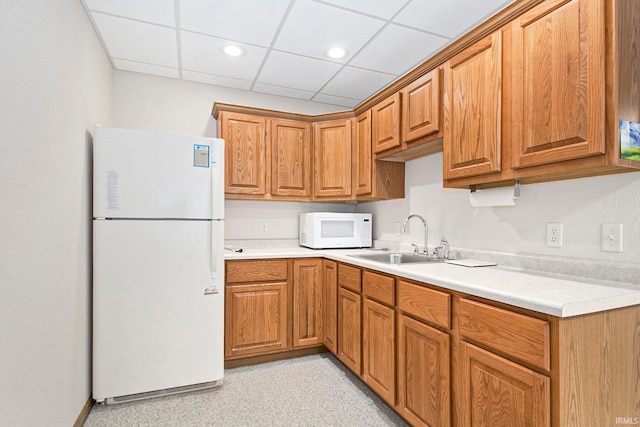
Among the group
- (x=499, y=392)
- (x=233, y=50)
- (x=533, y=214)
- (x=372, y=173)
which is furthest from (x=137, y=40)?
(x=499, y=392)

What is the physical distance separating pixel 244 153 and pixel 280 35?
1.02m

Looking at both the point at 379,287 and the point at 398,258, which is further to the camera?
the point at 398,258

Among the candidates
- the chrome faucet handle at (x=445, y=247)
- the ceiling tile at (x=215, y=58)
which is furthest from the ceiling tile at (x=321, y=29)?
the chrome faucet handle at (x=445, y=247)

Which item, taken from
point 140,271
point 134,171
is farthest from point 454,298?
point 134,171

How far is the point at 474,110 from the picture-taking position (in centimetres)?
174

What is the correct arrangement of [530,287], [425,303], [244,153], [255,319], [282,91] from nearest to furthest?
1. [530,287]
2. [425,303]
3. [255,319]
4. [244,153]
5. [282,91]

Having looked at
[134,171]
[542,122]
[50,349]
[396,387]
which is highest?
[542,122]

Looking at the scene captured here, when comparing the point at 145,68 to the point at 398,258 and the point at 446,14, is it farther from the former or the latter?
the point at 398,258

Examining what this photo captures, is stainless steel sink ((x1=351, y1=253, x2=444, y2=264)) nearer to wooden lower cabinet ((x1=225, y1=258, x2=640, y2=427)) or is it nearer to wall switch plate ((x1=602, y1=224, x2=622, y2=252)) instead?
wooden lower cabinet ((x1=225, y1=258, x2=640, y2=427))

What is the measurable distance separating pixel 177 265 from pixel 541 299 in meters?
2.00

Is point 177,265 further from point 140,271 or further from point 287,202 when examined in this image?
point 287,202

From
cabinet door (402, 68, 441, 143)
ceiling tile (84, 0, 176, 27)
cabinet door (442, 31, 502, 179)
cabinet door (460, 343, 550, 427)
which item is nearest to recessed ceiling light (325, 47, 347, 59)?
cabinet door (402, 68, 441, 143)

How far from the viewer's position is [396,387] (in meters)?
1.82

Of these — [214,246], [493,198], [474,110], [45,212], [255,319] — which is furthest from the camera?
[255,319]
